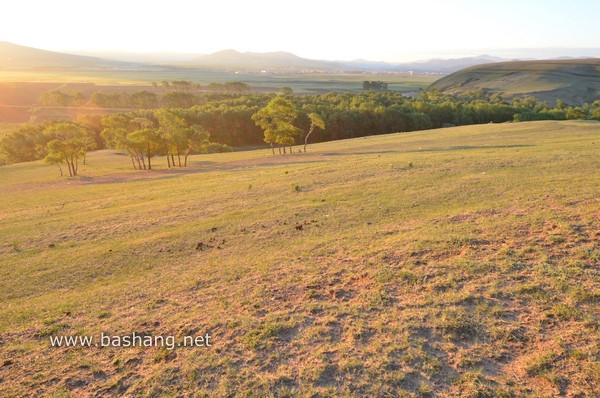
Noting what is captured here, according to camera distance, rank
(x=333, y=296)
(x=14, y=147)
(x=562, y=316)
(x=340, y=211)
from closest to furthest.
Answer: (x=562, y=316)
(x=333, y=296)
(x=340, y=211)
(x=14, y=147)

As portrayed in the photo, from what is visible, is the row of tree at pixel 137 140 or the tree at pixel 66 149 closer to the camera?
the tree at pixel 66 149

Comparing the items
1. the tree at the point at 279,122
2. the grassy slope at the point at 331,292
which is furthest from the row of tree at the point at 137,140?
the grassy slope at the point at 331,292

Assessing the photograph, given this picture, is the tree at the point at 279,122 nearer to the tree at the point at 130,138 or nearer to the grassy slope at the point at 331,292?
the tree at the point at 130,138

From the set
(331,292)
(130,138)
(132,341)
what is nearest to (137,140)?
(130,138)

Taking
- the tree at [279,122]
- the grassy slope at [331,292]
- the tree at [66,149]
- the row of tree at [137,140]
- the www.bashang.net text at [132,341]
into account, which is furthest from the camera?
the tree at [279,122]

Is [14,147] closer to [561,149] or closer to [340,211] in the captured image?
[340,211]

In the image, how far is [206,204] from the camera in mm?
24938

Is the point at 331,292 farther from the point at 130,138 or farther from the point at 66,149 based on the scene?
the point at 66,149

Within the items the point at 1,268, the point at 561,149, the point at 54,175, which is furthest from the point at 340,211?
the point at 54,175

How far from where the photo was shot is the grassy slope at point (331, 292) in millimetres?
8109

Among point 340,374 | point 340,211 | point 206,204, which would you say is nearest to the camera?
point 340,374

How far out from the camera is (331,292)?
11578 millimetres

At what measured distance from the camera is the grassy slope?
8.11m

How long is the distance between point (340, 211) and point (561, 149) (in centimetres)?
2587
